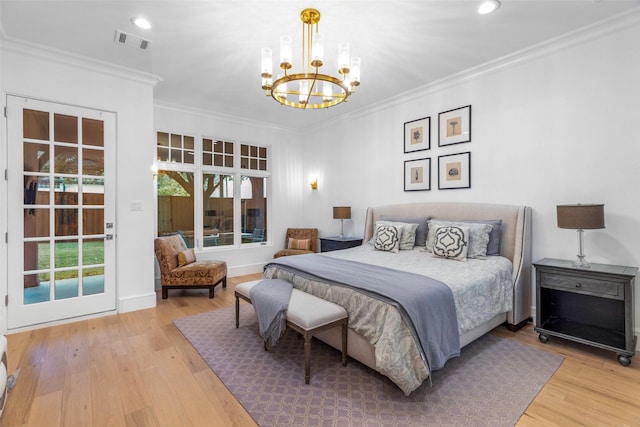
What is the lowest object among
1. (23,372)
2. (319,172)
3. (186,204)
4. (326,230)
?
(23,372)

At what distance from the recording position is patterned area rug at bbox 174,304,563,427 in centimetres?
181

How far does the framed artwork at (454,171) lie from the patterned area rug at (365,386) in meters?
1.88

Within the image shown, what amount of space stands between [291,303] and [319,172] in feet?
12.8

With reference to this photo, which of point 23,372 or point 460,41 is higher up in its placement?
point 460,41

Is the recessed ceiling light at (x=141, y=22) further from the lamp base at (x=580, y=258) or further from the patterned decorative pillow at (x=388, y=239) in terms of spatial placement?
the lamp base at (x=580, y=258)

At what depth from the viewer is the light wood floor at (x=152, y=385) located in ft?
5.95

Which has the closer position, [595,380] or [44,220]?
[595,380]

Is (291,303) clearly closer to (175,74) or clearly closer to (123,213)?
(123,213)

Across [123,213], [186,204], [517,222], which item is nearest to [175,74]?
[123,213]

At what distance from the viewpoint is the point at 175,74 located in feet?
12.1

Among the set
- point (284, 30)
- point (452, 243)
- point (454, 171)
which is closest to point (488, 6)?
point (284, 30)

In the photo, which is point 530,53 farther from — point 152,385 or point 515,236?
point 152,385

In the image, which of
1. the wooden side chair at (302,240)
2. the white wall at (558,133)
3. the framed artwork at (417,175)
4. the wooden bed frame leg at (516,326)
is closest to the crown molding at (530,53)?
the white wall at (558,133)

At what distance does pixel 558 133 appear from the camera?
3.07 m
